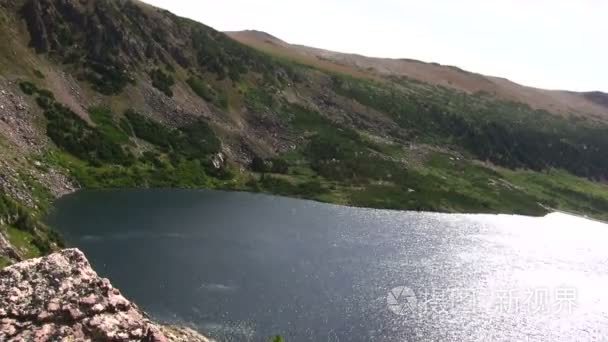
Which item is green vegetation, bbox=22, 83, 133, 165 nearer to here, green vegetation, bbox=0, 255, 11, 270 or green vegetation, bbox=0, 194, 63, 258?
green vegetation, bbox=0, 194, 63, 258

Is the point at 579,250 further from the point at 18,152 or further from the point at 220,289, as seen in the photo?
the point at 18,152

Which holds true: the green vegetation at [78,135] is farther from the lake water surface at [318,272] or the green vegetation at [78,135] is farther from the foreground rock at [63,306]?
the foreground rock at [63,306]

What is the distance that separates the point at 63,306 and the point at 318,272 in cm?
9037

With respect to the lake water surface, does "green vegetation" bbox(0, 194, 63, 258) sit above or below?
above

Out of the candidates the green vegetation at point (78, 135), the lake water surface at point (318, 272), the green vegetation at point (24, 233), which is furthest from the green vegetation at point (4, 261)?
the green vegetation at point (78, 135)

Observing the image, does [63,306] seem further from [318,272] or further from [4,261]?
[318,272]

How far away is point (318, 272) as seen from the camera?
11619 centimetres

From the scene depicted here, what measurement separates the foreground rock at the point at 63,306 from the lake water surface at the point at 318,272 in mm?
49377

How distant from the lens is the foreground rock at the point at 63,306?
27.1 m

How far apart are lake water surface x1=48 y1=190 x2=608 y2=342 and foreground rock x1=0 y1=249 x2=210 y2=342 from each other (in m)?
49.4

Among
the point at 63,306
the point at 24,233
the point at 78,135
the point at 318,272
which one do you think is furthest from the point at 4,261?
the point at 78,135

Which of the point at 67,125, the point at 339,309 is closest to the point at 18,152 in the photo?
the point at 67,125

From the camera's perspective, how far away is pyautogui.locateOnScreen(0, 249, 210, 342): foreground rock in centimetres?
2709

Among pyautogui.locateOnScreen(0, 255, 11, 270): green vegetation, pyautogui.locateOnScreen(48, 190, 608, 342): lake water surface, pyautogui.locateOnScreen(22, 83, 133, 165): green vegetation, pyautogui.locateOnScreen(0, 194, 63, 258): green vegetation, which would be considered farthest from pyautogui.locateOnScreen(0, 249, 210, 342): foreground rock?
pyautogui.locateOnScreen(22, 83, 133, 165): green vegetation
